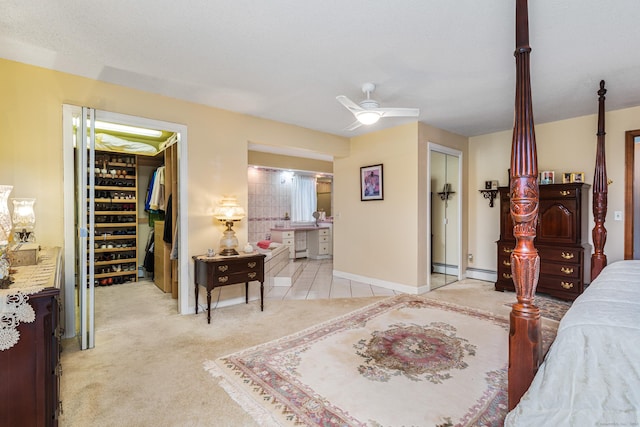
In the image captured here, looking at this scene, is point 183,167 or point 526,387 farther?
point 183,167

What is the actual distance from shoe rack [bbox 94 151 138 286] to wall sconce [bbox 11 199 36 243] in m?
2.96

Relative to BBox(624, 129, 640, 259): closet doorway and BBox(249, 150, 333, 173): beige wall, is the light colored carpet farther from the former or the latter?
BBox(249, 150, 333, 173): beige wall

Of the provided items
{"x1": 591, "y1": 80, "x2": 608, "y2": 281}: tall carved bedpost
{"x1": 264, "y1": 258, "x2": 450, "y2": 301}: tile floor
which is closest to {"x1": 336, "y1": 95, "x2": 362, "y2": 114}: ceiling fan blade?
{"x1": 591, "y1": 80, "x2": 608, "y2": 281}: tall carved bedpost

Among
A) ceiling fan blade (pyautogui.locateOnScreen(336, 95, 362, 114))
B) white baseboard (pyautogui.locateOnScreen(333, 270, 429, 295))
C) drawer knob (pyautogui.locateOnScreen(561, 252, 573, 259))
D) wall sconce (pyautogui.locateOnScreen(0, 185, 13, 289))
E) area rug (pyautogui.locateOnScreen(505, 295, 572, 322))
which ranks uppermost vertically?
ceiling fan blade (pyautogui.locateOnScreen(336, 95, 362, 114))

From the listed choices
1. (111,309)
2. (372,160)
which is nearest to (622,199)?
(372,160)

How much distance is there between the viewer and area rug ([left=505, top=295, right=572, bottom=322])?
134 inches

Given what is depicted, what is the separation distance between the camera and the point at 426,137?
177 inches

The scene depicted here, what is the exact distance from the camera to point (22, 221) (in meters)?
1.98

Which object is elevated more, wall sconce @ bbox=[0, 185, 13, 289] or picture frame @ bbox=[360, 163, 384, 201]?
picture frame @ bbox=[360, 163, 384, 201]

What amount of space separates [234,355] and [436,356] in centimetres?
162

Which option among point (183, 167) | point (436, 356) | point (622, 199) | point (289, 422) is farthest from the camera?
point (622, 199)

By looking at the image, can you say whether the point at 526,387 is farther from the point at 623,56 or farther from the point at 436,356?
the point at 623,56

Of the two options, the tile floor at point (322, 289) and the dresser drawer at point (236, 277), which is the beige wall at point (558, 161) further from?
the dresser drawer at point (236, 277)

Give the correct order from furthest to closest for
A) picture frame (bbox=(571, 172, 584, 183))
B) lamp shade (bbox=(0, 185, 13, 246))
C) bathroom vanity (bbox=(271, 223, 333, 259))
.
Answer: bathroom vanity (bbox=(271, 223, 333, 259))
picture frame (bbox=(571, 172, 584, 183))
lamp shade (bbox=(0, 185, 13, 246))
